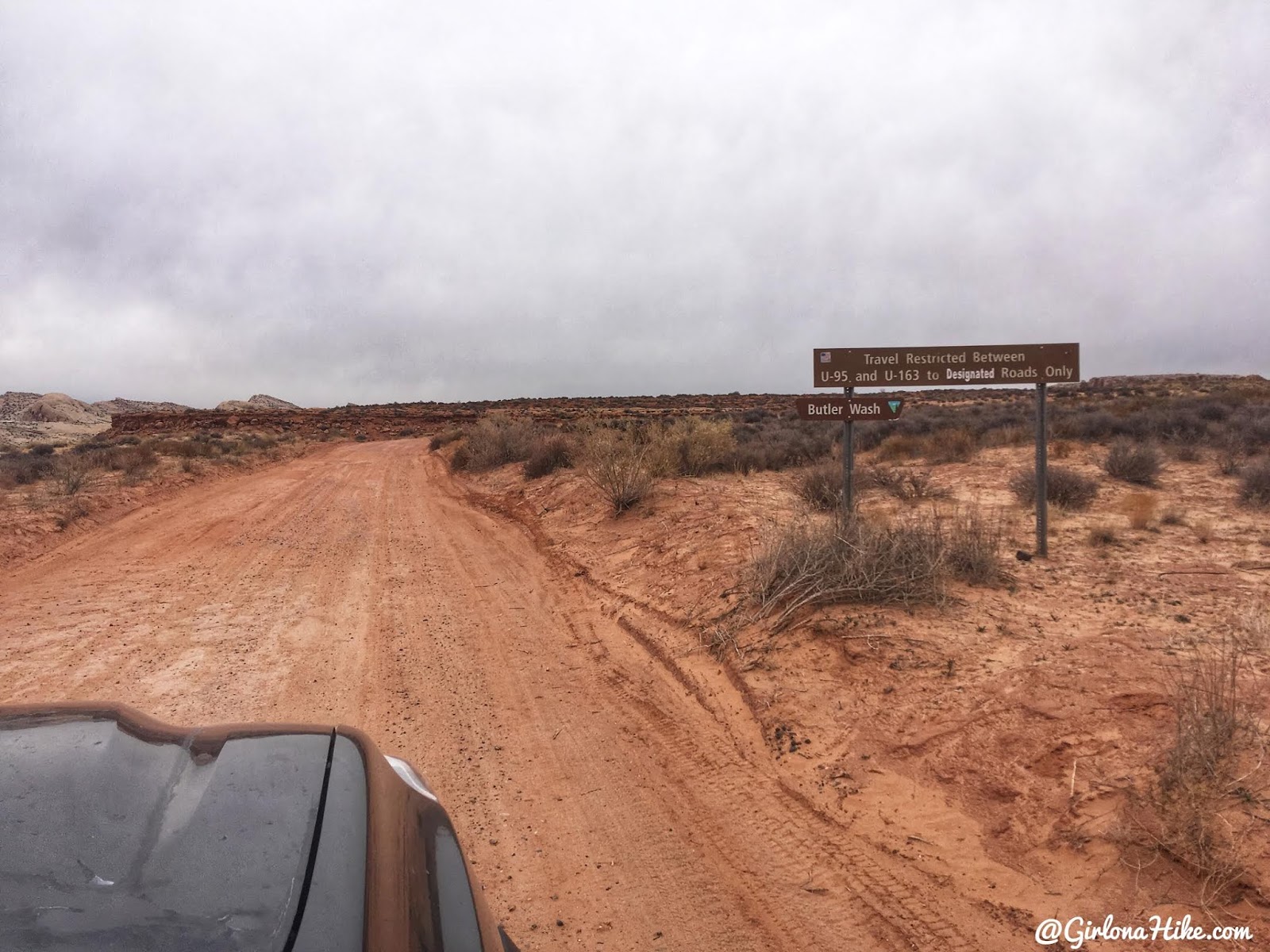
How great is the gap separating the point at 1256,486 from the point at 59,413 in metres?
94.8

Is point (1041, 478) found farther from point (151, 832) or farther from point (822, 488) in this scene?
point (151, 832)

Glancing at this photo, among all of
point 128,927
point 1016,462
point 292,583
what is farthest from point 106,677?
point 1016,462

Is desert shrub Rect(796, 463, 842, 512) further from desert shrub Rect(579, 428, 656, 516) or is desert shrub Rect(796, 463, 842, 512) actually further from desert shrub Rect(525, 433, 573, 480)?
desert shrub Rect(525, 433, 573, 480)

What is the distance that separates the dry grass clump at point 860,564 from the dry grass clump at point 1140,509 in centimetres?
321

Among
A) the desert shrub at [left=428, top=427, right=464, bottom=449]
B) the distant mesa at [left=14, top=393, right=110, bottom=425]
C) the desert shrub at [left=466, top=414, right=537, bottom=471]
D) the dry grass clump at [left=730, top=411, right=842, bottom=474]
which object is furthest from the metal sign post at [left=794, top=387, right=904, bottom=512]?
the distant mesa at [left=14, top=393, right=110, bottom=425]

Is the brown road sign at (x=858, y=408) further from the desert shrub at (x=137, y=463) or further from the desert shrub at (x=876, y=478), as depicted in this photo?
the desert shrub at (x=137, y=463)

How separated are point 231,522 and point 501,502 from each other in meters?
4.91

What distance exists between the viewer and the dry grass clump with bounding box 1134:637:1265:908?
3320mm

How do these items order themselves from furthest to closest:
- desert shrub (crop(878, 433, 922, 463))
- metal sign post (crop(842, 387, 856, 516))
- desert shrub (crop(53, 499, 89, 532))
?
desert shrub (crop(878, 433, 922, 463))
desert shrub (crop(53, 499, 89, 532))
metal sign post (crop(842, 387, 856, 516))

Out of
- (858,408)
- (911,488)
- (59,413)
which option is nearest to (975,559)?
(858,408)

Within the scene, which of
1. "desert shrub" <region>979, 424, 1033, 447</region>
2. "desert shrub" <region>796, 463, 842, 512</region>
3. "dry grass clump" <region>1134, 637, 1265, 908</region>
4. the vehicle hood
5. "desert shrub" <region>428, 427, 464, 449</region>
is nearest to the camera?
the vehicle hood

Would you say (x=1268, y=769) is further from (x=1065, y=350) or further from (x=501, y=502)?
(x=501, y=502)

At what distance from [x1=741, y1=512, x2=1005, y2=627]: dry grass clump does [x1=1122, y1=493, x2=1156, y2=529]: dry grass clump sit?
10.5 ft

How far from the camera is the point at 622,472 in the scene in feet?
38.5
